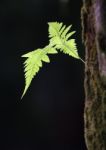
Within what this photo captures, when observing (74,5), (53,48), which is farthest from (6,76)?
(53,48)

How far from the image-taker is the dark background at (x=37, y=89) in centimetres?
453

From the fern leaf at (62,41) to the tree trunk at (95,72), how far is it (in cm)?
15

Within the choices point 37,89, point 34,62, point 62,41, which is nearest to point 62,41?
point 62,41

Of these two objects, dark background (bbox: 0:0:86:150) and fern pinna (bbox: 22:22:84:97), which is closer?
fern pinna (bbox: 22:22:84:97)

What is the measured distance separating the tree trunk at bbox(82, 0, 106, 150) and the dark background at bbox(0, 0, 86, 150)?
3627 millimetres

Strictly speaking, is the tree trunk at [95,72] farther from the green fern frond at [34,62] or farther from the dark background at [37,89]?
the dark background at [37,89]

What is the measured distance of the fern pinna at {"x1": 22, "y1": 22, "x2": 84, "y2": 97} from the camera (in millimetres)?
884

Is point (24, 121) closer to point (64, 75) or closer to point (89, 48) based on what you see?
point (64, 75)

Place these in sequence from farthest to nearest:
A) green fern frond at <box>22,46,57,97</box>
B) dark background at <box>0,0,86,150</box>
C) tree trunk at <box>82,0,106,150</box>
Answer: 1. dark background at <box>0,0,86,150</box>
2. green fern frond at <box>22,46,57,97</box>
3. tree trunk at <box>82,0,106,150</box>

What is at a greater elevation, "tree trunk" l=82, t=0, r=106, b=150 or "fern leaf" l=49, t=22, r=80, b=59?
"fern leaf" l=49, t=22, r=80, b=59

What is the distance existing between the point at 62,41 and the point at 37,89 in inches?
152

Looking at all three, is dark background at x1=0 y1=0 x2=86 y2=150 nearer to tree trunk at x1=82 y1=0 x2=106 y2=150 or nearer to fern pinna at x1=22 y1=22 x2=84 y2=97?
fern pinna at x1=22 y1=22 x2=84 y2=97

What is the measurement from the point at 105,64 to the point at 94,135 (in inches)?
7.2

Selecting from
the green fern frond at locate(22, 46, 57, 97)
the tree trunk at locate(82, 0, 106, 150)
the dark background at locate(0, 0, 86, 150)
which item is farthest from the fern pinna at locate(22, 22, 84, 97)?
the dark background at locate(0, 0, 86, 150)
